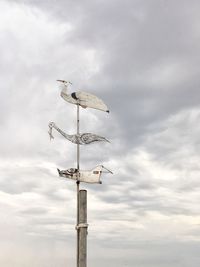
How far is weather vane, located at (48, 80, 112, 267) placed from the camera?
34.0ft

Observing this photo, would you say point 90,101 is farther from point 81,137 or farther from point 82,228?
point 82,228

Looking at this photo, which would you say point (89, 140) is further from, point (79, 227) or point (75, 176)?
point (79, 227)

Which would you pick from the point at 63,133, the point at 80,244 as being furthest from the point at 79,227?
the point at 63,133

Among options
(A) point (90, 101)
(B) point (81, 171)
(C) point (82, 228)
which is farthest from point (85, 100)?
(C) point (82, 228)

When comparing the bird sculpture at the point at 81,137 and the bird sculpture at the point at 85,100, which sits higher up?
the bird sculpture at the point at 85,100

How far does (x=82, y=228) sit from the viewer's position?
34.0ft

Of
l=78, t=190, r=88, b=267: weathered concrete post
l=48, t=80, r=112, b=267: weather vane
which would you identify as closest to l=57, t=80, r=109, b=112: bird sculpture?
l=48, t=80, r=112, b=267: weather vane

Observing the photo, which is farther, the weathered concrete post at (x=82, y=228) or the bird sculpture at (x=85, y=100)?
the bird sculpture at (x=85, y=100)

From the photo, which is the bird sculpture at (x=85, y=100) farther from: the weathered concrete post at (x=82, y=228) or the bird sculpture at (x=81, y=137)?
the weathered concrete post at (x=82, y=228)

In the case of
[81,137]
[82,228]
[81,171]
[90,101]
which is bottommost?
[82,228]

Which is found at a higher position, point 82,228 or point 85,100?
point 85,100

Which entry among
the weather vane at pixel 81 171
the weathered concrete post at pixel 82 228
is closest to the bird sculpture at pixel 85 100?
the weather vane at pixel 81 171

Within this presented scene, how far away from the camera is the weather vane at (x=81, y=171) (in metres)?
10.4

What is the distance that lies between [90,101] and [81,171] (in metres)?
2.17
